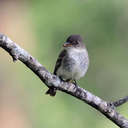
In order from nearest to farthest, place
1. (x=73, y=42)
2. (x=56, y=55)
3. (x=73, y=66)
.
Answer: (x=73, y=66), (x=73, y=42), (x=56, y=55)

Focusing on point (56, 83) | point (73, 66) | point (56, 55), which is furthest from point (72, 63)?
point (56, 55)

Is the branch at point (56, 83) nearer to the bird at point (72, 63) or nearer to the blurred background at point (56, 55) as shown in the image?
the bird at point (72, 63)

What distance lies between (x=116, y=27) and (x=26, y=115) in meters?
3.05

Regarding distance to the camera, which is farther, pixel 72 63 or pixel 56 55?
pixel 56 55

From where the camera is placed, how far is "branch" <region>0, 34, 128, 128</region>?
15.1 feet

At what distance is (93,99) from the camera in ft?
16.6

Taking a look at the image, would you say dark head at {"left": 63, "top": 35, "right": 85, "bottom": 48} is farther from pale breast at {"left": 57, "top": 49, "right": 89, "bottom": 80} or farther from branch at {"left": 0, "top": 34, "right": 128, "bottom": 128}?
branch at {"left": 0, "top": 34, "right": 128, "bottom": 128}

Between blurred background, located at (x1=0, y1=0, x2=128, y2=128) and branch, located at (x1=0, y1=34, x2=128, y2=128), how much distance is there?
4.85m

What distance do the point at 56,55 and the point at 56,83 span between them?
6522 mm

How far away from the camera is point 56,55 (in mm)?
11398

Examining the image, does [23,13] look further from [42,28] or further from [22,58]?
[22,58]

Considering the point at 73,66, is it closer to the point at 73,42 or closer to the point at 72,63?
the point at 72,63

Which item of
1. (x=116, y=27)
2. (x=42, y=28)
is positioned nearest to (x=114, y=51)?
(x=116, y=27)

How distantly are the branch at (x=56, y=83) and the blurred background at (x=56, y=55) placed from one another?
15.9ft
